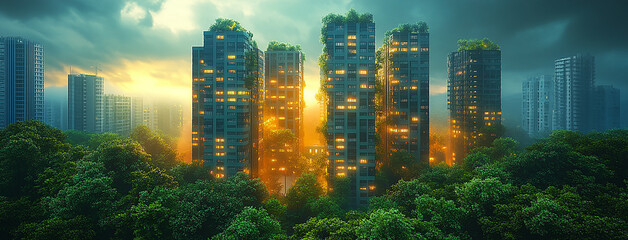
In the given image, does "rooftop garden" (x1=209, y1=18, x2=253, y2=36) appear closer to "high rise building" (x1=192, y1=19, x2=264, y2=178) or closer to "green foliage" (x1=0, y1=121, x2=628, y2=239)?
"high rise building" (x1=192, y1=19, x2=264, y2=178)

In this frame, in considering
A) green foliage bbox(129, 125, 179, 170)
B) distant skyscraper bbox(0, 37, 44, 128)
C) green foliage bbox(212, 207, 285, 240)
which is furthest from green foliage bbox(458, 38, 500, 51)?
distant skyscraper bbox(0, 37, 44, 128)

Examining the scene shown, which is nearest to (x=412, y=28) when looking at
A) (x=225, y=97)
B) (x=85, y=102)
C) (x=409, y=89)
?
(x=409, y=89)

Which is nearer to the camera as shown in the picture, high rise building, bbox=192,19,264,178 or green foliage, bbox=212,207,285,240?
green foliage, bbox=212,207,285,240

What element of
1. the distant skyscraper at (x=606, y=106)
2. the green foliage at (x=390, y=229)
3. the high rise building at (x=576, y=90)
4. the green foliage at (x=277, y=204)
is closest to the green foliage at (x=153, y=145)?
the green foliage at (x=277, y=204)

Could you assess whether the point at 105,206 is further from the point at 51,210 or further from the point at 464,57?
the point at 464,57

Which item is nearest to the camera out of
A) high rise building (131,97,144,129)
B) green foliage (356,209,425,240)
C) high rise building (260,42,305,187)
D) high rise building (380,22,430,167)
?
green foliage (356,209,425,240)

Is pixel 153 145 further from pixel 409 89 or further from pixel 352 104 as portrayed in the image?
pixel 409 89

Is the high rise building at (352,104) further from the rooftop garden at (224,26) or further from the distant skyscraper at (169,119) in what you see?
the distant skyscraper at (169,119)

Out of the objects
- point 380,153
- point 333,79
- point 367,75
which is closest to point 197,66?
point 333,79
